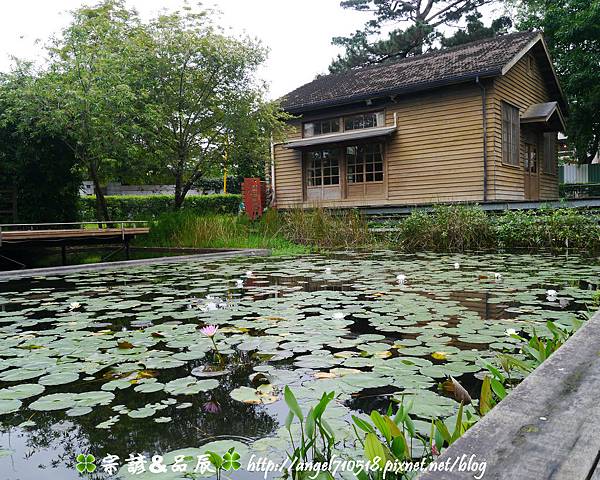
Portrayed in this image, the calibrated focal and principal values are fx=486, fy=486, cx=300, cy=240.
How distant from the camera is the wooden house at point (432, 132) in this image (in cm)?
1133

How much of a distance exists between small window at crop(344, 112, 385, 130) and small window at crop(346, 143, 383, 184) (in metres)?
0.54

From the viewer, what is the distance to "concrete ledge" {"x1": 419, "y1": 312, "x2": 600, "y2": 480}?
812 mm

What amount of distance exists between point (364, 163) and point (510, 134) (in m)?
3.73

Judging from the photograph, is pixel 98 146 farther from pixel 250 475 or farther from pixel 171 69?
pixel 250 475

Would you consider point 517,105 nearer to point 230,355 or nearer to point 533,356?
point 533,356

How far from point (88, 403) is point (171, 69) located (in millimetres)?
8983

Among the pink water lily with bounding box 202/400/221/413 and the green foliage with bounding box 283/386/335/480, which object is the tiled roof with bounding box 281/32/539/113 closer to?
the pink water lily with bounding box 202/400/221/413

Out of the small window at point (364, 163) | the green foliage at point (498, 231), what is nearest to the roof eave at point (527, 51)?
the small window at point (364, 163)

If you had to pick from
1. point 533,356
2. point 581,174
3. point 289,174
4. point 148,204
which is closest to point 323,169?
point 289,174

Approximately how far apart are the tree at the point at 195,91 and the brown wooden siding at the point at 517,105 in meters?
5.21

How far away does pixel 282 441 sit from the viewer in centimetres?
130

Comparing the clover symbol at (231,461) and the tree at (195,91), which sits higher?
the tree at (195,91)

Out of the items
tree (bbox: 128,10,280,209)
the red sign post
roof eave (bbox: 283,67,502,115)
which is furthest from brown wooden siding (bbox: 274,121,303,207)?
tree (bbox: 128,10,280,209)

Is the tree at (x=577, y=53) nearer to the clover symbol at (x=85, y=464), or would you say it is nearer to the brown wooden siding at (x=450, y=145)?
the brown wooden siding at (x=450, y=145)
